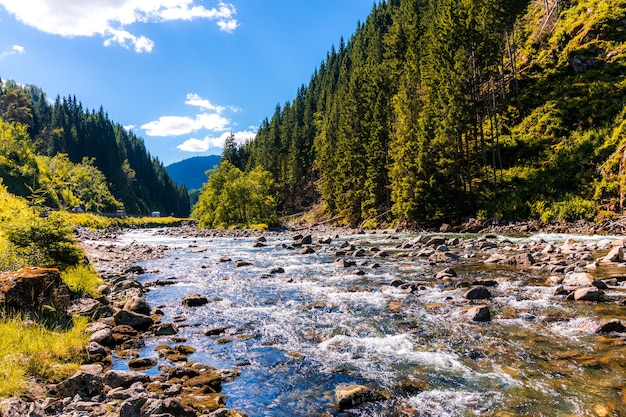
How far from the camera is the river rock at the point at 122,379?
7195 mm

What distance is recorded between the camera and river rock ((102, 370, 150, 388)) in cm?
719

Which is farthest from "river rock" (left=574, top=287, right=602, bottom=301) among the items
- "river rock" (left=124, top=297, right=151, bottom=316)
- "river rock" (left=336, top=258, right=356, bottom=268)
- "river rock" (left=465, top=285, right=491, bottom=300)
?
"river rock" (left=124, top=297, right=151, bottom=316)

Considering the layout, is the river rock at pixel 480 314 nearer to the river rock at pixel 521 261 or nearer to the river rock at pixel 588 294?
the river rock at pixel 588 294

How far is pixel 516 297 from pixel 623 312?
2.97 metres

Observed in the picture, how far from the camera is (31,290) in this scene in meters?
9.71

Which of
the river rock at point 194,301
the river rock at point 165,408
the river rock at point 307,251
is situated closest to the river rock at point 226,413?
the river rock at point 165,408

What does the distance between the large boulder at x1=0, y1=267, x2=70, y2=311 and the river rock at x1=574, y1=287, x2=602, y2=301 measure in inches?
634

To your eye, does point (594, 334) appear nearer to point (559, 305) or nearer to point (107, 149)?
point (559, 305)

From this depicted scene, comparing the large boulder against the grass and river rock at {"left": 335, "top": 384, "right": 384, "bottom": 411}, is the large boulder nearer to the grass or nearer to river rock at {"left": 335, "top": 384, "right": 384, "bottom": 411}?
the grass

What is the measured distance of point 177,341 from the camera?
34.1 ft

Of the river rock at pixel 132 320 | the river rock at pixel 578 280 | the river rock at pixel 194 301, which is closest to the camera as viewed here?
the river rock at pixel 132 320

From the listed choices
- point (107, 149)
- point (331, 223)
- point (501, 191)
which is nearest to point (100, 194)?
point (107, 149)

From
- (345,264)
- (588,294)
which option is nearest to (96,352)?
(588,294)

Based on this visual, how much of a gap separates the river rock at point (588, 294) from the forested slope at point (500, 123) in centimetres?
2060
